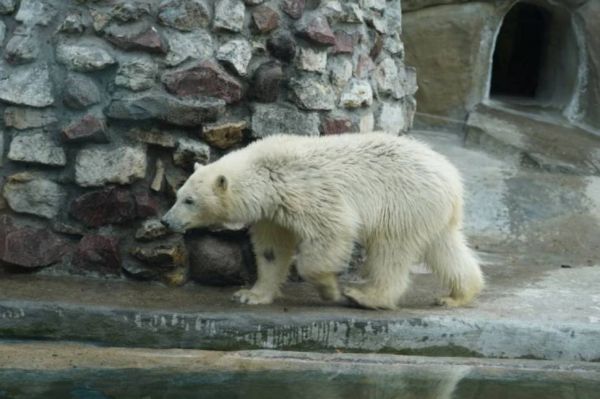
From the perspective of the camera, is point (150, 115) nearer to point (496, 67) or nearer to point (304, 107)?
point (304, 107)

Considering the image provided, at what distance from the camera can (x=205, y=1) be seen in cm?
616

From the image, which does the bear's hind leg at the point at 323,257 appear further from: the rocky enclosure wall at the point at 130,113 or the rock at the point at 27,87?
the rock at the point at 27,87

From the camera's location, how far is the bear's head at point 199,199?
19.0ft

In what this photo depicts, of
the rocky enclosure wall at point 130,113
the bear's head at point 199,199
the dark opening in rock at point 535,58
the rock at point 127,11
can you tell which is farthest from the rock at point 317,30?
the dark opening in rock at point 535,58

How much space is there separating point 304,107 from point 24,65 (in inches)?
68.4

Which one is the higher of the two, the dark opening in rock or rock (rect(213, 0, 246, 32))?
the dark opening in rock

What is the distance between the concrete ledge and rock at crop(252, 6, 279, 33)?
1777 millimetres

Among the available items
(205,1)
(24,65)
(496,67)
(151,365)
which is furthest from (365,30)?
(496,67)

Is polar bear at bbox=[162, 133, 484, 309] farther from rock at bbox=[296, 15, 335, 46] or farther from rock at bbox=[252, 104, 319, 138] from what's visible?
rock at bbox=[296, 15, 335, 46]

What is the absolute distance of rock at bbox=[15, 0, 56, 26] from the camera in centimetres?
609

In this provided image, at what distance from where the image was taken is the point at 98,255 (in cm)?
624

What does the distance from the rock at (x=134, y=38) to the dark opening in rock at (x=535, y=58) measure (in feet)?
19.9

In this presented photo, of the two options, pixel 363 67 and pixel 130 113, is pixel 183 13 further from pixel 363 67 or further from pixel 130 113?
pixel 363 67

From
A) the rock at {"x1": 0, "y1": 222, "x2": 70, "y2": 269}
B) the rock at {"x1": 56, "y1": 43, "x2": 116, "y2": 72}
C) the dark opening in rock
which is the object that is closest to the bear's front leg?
the rock at {"x1": 0, "y1": 222, "x2": 70, "y2": 269}
